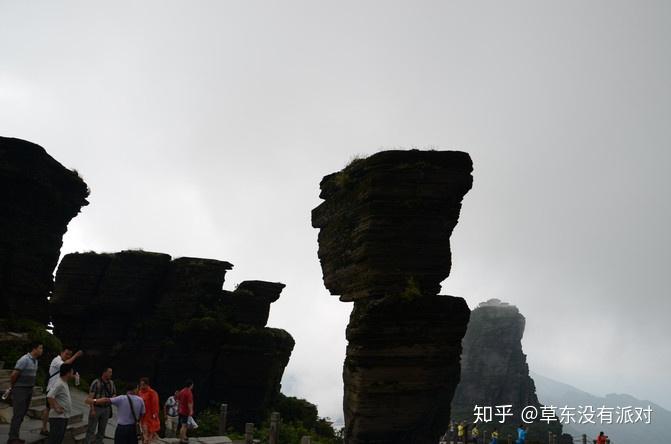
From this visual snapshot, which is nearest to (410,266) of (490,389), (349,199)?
(349,199)

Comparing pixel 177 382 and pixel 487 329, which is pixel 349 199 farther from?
pixel 487 329

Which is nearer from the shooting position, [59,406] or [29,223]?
[59,406]

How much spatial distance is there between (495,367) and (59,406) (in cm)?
10272

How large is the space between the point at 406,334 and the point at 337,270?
124 inches

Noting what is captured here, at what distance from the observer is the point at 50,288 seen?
22547mm

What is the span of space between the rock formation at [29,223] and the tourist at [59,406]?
14407mm

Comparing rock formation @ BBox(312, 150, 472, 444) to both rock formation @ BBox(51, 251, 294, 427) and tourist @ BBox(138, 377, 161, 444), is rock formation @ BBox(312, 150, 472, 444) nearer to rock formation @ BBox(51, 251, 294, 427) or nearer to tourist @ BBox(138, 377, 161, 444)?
tourist @ BBox(138, 377, 161, 444)

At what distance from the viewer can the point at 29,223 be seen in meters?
21.5

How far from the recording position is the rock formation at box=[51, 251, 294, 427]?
29.1m

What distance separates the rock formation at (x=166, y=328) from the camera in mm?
29125

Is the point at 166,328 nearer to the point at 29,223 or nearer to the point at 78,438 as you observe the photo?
the point at 29,223

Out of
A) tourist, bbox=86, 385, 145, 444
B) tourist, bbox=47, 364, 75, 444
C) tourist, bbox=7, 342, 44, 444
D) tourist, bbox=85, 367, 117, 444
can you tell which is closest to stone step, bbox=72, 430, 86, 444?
tourist, bbox=85, 367, 117, 444

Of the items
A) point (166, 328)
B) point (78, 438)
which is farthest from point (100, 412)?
point (166, 328)

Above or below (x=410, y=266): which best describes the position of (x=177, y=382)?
below
